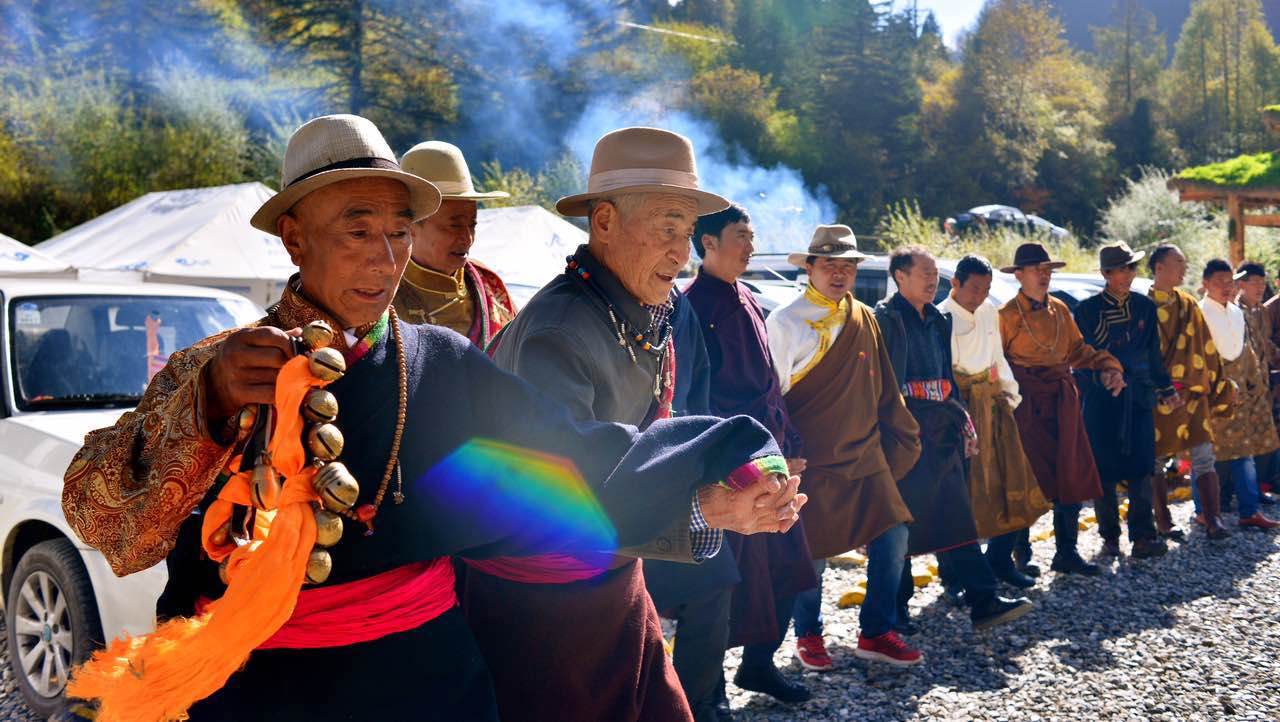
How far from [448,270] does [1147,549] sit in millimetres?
5759

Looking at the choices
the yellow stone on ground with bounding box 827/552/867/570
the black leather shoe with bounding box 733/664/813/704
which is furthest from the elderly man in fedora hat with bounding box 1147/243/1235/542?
the black leather shoe with bounding box 733/664/813/704

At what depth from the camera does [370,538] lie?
207cm

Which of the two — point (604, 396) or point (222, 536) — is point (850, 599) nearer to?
point (604, 396)

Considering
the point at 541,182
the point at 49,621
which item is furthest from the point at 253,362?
the point at 541,182

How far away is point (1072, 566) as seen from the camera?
293 inches

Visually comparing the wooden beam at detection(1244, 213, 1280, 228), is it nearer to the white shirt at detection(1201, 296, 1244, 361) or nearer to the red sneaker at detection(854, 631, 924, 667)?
the white shirt at detection(1201, 296, 1244, 361)

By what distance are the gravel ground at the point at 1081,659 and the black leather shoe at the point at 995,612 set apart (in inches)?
3.4

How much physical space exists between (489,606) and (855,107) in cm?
4462

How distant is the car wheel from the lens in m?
4.41

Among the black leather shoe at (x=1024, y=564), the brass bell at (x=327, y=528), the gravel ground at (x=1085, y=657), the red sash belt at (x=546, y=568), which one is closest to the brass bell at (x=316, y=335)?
the brass bell at (x=327, y=528)

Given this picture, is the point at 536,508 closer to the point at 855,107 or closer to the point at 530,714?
the point at 530,714

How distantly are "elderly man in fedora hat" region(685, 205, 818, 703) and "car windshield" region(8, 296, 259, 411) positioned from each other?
223 cm

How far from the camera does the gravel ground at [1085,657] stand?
5.07 meters

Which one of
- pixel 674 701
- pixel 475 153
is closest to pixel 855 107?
pixel 475 153
